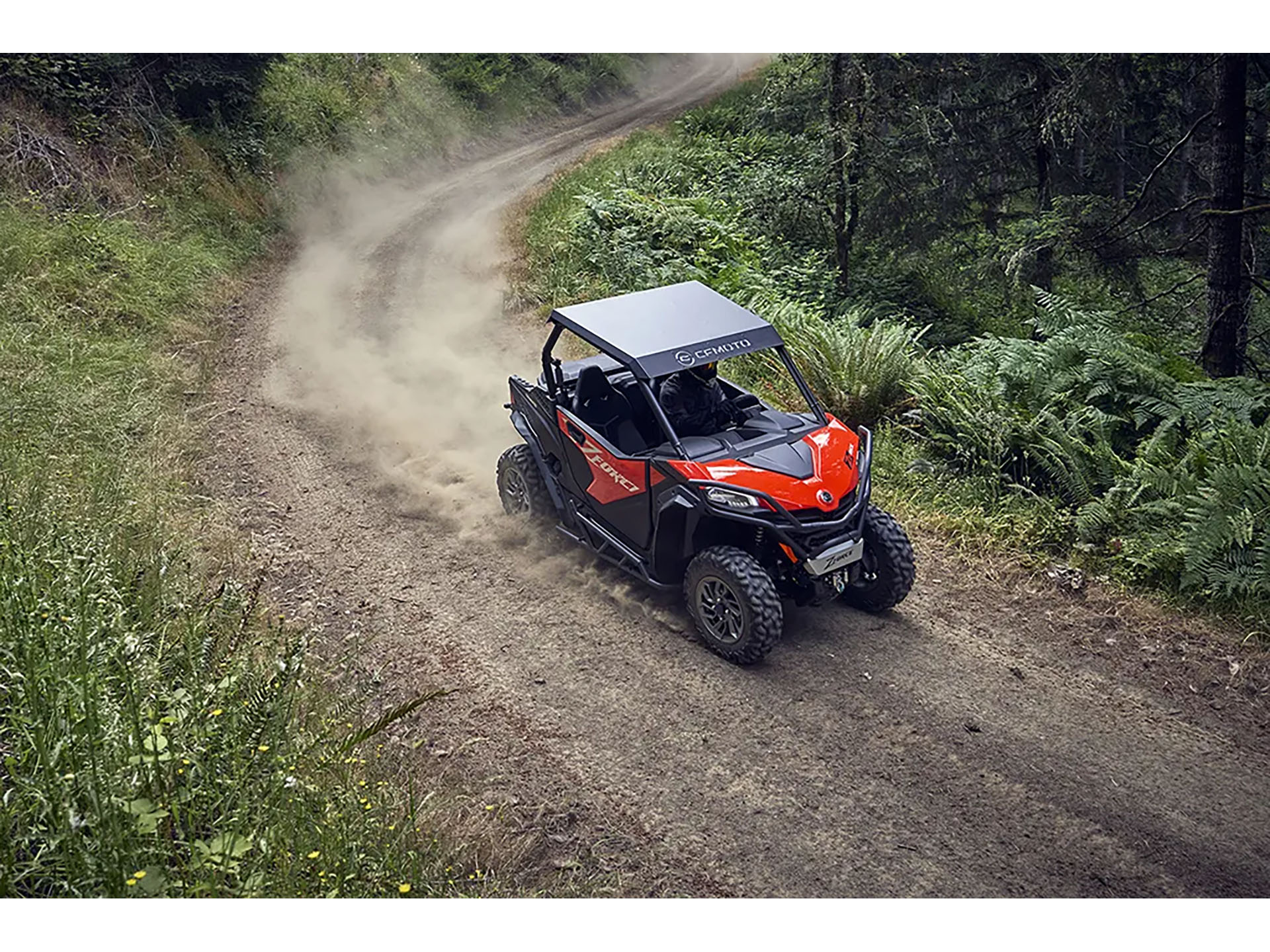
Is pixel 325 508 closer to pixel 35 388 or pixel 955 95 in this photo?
pixel 35 388

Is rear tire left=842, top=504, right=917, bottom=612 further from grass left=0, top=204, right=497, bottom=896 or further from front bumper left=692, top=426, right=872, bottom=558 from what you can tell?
grass left=0, top=204, right=497, bottom=896

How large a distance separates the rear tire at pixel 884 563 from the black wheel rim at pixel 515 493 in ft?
9.32

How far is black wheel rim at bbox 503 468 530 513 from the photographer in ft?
28.2

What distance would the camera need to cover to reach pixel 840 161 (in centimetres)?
1566

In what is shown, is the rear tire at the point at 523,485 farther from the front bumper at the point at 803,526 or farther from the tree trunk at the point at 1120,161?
the tree trunk at the point at 1120,161

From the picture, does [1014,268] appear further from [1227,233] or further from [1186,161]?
[1186,161]

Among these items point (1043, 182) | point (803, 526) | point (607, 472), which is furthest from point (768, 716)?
point (1043, 182)

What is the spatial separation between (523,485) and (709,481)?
92.1 inches

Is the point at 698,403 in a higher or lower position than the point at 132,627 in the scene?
higher

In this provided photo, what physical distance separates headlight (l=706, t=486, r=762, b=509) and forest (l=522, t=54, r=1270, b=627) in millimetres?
2796

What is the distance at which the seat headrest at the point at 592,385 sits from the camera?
7.80m

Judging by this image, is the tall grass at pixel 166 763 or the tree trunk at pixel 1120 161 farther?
the tree trunk at pixel 1120 161

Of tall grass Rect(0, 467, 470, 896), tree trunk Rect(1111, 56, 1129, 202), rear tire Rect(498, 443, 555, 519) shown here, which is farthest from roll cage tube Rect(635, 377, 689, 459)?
tree trunk Rect(1111, 56, 1129, 202)

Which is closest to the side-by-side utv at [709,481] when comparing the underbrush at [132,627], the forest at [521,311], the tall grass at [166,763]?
the forest at [521,311]
